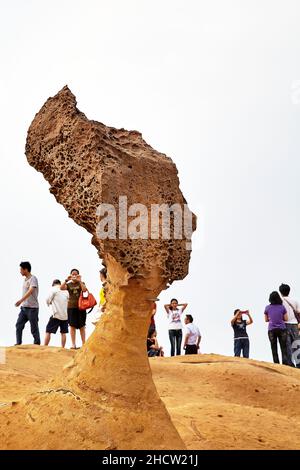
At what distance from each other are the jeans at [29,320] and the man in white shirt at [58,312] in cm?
38

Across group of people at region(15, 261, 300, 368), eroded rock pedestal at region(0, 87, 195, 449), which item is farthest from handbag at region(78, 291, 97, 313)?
eroded rock pedestal at region(0, 87, 195, 449)

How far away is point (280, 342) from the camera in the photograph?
843cm

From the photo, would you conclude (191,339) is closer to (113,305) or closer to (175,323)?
(175,323)

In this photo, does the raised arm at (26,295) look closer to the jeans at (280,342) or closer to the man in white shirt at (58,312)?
the man in white shirt at (58,312)

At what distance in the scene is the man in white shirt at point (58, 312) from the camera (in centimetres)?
897

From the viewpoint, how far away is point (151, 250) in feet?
12.0

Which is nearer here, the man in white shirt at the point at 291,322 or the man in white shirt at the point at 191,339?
the man in white shirt at the point at 291,322

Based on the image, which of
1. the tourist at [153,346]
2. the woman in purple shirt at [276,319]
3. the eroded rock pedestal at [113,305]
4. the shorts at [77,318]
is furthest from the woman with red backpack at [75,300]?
the eroded rock pedestal at [113,305]

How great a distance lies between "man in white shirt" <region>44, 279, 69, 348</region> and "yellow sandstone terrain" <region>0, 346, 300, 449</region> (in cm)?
116

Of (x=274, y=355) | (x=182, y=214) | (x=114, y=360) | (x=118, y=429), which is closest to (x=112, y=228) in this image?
(x=182, y=214)

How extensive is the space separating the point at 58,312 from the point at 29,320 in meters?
0.51

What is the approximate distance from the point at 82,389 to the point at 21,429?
0.42m

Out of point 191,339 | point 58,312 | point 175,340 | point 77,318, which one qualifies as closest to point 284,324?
point 191,339
